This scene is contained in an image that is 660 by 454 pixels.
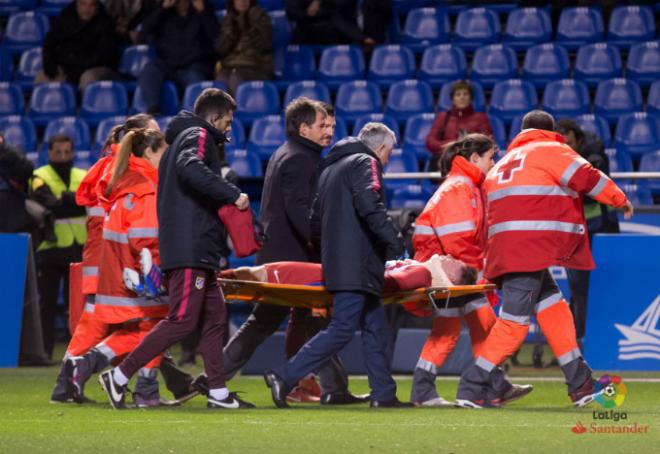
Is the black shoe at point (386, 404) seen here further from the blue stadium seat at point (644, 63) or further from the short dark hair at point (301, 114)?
the blue stadium seat at point (644, 63)

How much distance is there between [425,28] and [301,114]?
7.82 metres

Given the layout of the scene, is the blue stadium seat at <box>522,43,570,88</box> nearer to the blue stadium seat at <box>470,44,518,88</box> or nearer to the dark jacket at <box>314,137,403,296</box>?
the blue stadium seat at <box>470,44,518,88</box>

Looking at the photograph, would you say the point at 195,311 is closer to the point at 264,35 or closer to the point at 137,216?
the point at 137,216

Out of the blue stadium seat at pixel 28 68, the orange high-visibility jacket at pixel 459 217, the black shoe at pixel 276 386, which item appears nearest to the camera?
the black shoe at pixel 276 386

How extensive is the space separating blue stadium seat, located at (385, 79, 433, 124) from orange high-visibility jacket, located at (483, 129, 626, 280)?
6.97 m

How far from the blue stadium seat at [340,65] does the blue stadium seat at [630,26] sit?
2748mm

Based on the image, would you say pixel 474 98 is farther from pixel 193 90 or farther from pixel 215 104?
pixel 215 104

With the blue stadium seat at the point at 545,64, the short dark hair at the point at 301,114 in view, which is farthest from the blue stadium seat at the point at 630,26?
the short dark hair at the point at 301,114

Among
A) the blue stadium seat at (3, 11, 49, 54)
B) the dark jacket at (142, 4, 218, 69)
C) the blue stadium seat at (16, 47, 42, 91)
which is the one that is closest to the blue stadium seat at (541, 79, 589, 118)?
the dark jacket at (142, 4, 218, 69)

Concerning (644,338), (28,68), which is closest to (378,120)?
(28,68)

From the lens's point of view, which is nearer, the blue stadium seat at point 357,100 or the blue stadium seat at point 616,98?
the blue stadium seat at point 616,98

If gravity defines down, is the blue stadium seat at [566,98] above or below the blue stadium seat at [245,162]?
above

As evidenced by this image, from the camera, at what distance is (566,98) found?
14.9 m

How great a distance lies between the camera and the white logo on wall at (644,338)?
1055 centimetres
